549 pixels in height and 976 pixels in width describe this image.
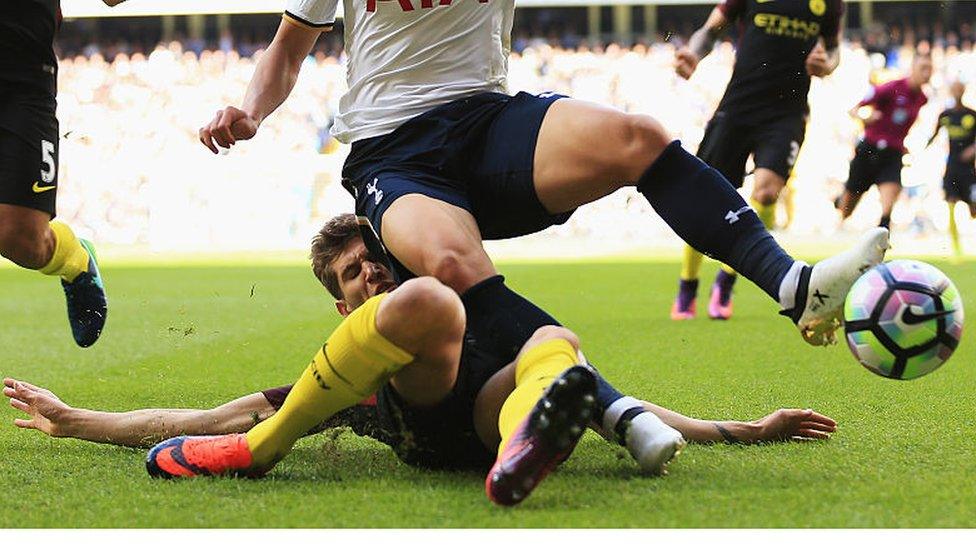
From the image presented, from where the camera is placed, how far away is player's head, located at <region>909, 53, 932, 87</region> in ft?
43.7

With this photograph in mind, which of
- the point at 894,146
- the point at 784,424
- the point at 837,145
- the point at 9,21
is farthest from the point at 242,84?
the point at 784,424

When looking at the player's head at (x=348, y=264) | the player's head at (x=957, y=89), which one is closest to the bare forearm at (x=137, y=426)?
the player's head at (x=348, y=264)

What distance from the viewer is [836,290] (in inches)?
122

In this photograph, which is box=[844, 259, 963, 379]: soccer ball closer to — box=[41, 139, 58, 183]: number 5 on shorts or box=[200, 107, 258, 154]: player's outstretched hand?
box=[200, 107, 258, 154]: player's outstretched hand

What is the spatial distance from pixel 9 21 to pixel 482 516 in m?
2.96

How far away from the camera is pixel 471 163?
368cm

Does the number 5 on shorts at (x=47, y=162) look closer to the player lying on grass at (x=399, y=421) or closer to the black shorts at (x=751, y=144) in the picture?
the player lying on grass at (x=399, y=421)

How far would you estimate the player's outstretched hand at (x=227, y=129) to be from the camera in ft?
12.4

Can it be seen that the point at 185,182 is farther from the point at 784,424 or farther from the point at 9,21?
the point at 784,424

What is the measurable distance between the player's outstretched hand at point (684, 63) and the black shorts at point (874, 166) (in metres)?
8.32

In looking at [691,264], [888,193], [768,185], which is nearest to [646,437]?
[768,185]

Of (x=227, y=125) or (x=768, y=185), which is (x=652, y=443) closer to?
(x=227, y=125)

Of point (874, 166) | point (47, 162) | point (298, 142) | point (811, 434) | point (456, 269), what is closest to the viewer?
point (456, 269)

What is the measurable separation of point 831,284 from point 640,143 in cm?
61
